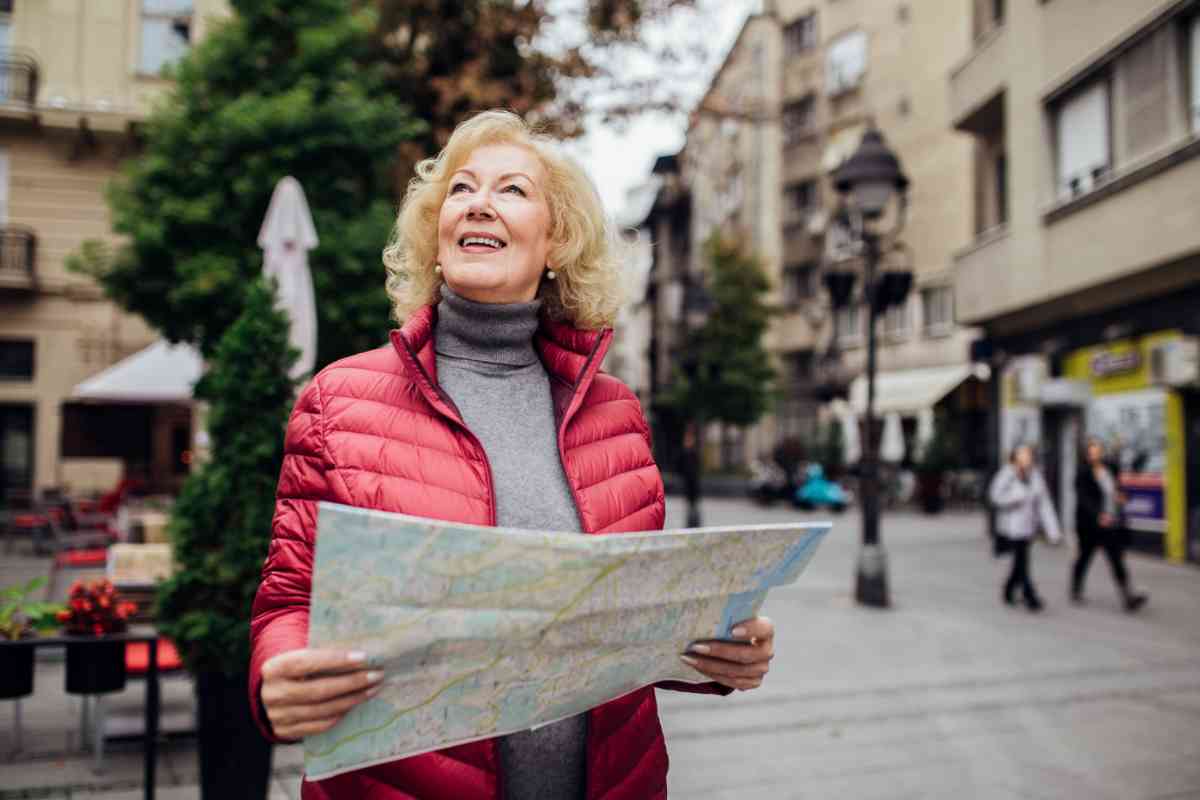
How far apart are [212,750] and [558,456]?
9.27 feet

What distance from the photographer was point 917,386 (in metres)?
33.8

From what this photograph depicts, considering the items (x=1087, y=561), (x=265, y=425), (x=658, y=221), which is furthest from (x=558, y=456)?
(x=658, y=221)

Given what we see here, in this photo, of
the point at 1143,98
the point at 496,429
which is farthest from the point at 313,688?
the point at 1143,98

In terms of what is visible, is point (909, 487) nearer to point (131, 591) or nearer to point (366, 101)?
point (366, 101)

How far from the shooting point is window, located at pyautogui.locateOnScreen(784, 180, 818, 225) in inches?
1551

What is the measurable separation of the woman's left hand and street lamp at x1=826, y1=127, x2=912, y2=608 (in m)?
9.51

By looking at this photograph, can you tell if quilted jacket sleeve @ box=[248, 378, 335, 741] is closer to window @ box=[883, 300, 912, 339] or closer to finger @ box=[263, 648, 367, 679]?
finger @ box=[263, 648, 367, 679]

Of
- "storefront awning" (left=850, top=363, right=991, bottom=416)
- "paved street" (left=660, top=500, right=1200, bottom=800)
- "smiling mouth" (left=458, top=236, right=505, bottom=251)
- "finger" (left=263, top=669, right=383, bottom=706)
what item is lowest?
"paved street" (left=660, top=500, right=1200, bottom=800)

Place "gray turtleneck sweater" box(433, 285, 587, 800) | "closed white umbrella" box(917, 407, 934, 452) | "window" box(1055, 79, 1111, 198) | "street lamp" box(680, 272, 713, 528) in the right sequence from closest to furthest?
"gray turtleneck sweater" box(433, 285, 587, 800) < "window" box(1055, 79, 1111, 198) < "street lamp" box(680, 272, 713, 528) < "closed white umbrella" box(917, 407, 934, 452)

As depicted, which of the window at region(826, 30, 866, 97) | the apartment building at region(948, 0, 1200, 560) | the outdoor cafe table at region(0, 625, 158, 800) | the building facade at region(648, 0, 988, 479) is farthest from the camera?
the window at region(826, 30, 866, 97)

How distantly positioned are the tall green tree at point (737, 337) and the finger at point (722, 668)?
32063 mm

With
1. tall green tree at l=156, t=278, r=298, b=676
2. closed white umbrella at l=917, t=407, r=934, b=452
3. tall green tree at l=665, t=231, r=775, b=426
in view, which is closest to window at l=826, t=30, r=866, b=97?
tall green tree at l=665, t=231, r=775, b=426

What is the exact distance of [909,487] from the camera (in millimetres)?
27578

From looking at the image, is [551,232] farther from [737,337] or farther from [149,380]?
[737,337]
